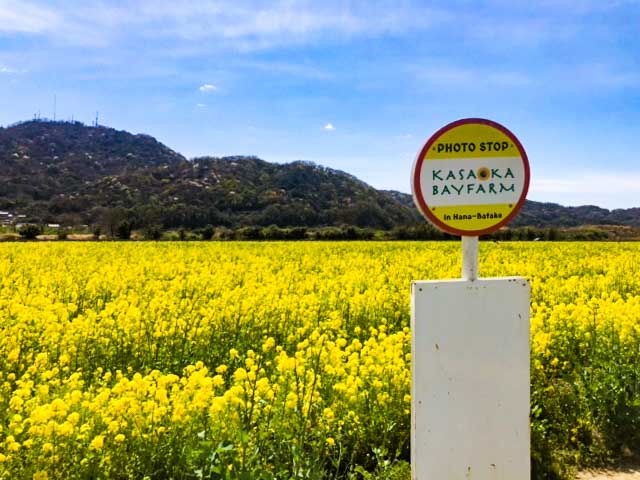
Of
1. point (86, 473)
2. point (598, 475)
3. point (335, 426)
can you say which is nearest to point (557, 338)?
point (598, 475)

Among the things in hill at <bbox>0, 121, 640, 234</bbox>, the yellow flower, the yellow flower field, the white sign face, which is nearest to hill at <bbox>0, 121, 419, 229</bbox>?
hill at <bbox>0, 121, 640, 234</bbox>

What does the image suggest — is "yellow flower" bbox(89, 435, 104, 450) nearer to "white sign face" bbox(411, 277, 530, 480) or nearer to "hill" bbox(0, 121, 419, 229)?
"white sign face" bbox(411, 277, 530, 480)

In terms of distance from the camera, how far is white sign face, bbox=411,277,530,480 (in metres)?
2.65

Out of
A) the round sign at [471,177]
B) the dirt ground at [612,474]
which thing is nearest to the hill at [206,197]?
the dirt ground at [612,474]

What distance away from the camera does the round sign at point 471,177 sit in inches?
110

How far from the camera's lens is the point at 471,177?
2.82 m

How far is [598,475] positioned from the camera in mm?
3852

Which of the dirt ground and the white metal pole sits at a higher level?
the white metal pole

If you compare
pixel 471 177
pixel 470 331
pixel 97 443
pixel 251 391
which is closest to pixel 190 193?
pixel 251 391

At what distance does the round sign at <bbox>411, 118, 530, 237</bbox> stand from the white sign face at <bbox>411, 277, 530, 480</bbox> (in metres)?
0.35

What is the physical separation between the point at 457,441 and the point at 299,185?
325 feet

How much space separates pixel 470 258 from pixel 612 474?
95.3 inches

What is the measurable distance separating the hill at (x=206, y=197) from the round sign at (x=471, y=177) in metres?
54.0

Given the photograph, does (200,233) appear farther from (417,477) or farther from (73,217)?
(417,477)
